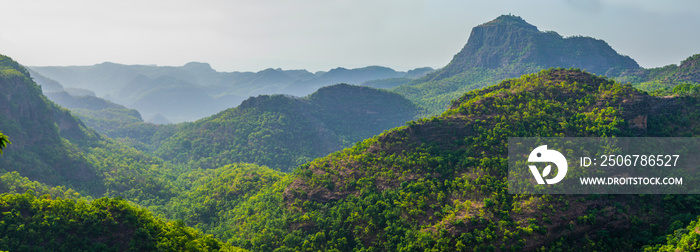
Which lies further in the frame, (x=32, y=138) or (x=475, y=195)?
(x=32, y=138)

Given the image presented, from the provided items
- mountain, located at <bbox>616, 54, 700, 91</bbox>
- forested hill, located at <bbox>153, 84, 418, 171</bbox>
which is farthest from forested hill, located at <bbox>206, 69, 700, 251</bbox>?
mountain, located at <bbox>616, 54, 700, 91</bbox>

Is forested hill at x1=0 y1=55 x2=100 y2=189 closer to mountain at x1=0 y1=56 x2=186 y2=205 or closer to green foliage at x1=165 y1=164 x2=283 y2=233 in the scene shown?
mountain at x1=0 y1=56 x2=186 y2=205

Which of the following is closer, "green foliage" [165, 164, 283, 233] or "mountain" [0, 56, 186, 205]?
"green foliage" [165, 164, 283, 233]

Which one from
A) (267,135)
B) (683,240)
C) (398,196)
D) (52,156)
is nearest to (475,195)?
(398,196)

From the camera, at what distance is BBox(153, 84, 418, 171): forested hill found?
15100 cm

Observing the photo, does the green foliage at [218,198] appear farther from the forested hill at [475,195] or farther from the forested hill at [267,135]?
the forested hill at [267,135]

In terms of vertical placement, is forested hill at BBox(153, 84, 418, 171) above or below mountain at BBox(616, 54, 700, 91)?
below

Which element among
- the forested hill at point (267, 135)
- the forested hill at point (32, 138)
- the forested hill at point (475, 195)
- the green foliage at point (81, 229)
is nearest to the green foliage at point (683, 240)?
the forested hill at point (475, 195)

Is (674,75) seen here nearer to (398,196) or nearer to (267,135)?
(398,196)

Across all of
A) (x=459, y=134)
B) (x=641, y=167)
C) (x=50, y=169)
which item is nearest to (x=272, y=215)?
(x=459, y=134)

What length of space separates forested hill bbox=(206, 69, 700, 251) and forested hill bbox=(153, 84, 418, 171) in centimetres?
7474

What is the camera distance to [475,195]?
54781 millimetres

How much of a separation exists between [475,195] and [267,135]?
115 meters

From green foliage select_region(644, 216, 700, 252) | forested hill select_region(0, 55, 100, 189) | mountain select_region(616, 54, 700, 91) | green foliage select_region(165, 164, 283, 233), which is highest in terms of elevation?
mountain select_region(616, 54, 700, 91)
